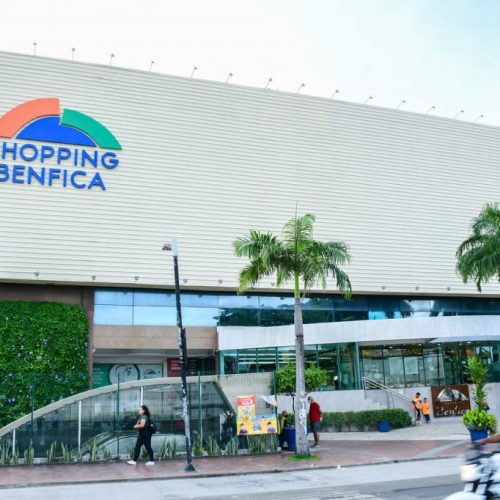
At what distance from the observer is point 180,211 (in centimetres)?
3247

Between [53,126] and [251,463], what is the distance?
19.8 m

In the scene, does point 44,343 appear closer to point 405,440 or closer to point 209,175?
point 209,175

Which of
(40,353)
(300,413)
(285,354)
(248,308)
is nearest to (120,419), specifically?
(300,413)

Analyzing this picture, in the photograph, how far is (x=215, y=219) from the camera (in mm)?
33125

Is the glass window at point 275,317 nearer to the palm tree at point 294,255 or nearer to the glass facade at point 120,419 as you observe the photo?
the glass facade at point 120,419

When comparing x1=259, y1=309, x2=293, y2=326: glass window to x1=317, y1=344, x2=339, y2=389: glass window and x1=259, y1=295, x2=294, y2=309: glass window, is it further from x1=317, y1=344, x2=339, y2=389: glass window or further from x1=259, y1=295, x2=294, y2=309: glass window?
x1=317, y1=344, x2=339, y2=389: glass window

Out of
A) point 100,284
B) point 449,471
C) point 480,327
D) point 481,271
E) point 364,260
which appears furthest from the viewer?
point 364,260

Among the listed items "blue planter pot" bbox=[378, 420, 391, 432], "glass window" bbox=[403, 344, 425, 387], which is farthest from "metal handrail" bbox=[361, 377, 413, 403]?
"blue planter pot" bbox=[378, 420, 391, 432]

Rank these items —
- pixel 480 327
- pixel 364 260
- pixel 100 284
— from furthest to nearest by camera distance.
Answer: pixel 364 260 < pixel 480 327 < pixel 100 284

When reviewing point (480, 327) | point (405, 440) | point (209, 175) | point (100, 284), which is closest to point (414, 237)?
A: point (480, 327)

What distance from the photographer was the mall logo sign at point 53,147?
2977cm

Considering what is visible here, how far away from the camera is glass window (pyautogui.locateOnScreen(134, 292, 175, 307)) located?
31.9 metres

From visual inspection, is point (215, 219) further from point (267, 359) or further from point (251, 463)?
point (251, 463)

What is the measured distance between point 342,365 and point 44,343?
1477cm
